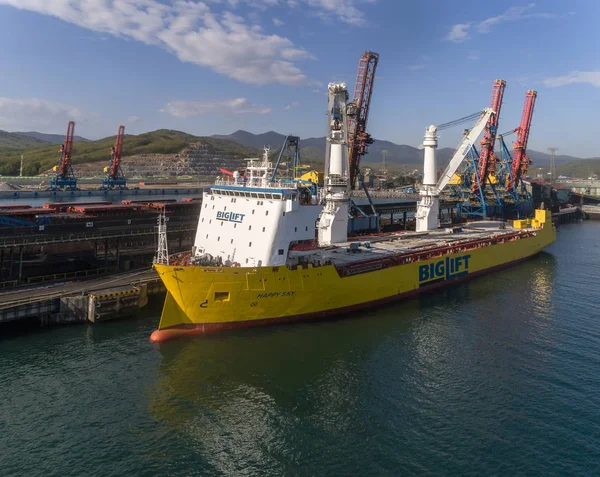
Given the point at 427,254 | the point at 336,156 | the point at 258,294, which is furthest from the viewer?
the point at 427,254

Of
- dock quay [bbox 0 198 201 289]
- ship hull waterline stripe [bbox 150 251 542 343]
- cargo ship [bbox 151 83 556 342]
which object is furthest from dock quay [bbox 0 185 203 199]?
ship hull waterline stripe [bbox 150 251 542 343]

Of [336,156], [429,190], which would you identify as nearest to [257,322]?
[336,156]

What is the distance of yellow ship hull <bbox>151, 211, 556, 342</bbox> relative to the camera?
18984mm

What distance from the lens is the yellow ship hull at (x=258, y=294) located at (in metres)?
19.0

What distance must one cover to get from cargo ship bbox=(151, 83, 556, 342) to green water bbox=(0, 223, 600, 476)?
1.08 m

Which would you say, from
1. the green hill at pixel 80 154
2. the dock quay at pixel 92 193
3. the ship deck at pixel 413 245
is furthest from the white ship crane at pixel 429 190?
the green hill at pixel 80 154

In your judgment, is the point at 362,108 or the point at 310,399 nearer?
the point at 310,399

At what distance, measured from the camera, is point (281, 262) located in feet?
66.4

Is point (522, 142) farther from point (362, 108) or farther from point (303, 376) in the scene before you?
point (303, 376)

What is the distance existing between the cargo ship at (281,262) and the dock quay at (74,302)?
130 inches

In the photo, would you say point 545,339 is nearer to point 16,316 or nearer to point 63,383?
point 63,383

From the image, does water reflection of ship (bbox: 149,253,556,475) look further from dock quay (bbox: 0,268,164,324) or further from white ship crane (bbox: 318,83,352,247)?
white ship crane (bbox: 318,83,352,247)

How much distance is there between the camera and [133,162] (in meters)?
151

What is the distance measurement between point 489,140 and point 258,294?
152ft
